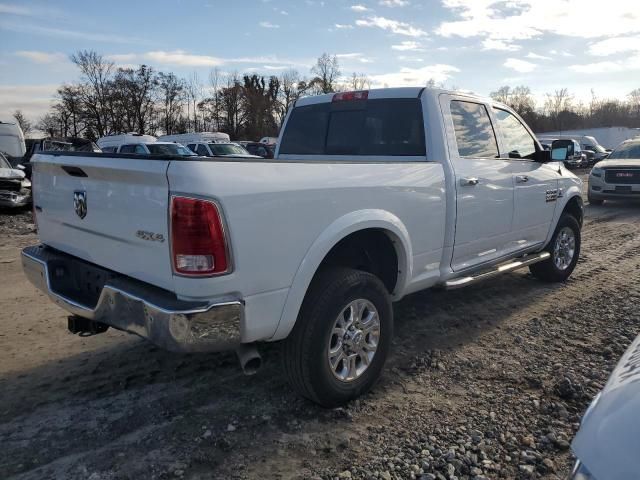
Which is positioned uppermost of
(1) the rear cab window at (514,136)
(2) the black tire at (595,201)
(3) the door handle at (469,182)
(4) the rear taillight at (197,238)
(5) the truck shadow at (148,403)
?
(1) the rear cab window at (514,136)

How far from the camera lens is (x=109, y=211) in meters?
2.78

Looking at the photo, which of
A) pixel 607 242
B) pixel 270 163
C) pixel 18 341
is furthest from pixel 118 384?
pixel 607 242

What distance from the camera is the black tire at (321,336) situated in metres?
2.87

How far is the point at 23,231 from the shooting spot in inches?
394

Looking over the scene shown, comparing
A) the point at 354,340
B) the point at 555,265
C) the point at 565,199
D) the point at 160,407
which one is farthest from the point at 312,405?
the point at 565,199

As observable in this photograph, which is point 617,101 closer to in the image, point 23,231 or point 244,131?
point 244,131

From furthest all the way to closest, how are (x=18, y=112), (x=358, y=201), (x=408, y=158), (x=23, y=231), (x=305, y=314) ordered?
(x=18, y=112) → (x=23, y=231) → (x=408, y=158) → (x=358, y=201) → (x=305, y=314)

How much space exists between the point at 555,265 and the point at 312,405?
12.7ft

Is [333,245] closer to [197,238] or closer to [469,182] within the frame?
[197,238]

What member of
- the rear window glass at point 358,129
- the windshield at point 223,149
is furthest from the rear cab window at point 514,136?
the windshield at point 223,149

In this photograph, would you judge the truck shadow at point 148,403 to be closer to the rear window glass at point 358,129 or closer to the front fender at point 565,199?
the rear window glass at point 358,129

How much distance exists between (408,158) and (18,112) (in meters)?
79.3

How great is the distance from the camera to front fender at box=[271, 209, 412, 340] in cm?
274

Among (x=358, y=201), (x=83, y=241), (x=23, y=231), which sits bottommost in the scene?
(x=23, y=231)
